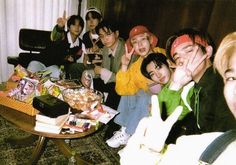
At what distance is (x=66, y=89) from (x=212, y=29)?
1.51 metres

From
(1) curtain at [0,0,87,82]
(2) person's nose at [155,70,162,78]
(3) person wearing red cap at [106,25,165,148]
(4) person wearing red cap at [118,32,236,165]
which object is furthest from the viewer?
(1) curtain at [0,0,87,82]

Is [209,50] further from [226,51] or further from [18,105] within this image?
[18,105]

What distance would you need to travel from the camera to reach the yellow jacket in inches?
106

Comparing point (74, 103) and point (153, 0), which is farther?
point (153, 0)

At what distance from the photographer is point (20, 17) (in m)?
4.20

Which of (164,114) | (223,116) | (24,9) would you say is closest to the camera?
(223,116)

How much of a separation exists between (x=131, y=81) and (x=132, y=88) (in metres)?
0.07

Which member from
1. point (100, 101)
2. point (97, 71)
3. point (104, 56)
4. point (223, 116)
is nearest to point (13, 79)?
point (100, 101)

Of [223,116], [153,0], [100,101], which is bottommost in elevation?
[100,101]

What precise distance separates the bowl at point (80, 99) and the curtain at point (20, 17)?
242cm

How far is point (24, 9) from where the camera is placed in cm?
418

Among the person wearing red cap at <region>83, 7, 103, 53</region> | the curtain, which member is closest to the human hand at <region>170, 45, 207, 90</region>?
the person wearing red cap at <region>83, 7, 103, 53</region>

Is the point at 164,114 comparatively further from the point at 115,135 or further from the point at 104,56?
the point at 104,56

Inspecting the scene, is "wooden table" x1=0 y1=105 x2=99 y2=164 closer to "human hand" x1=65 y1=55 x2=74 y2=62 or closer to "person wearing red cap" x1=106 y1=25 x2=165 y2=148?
"person wearing red cap" x1=106 y1=25 x2=165 y2=148
